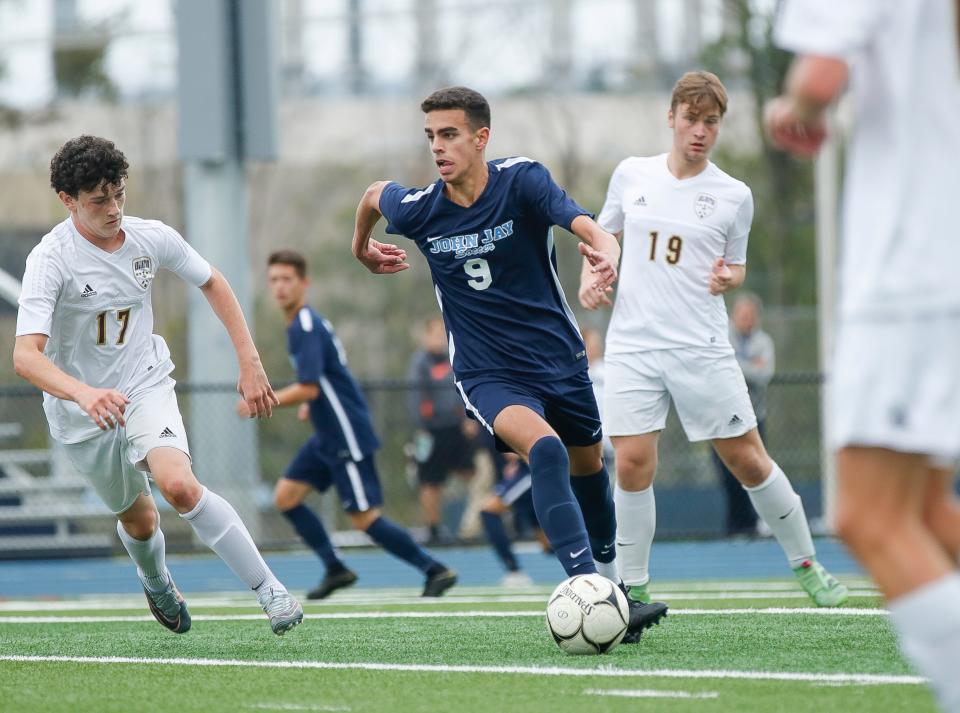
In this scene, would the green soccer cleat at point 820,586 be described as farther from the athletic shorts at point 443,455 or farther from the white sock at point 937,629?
the athletic shorts at point 443,455

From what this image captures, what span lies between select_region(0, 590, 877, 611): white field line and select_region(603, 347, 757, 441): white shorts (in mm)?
1515

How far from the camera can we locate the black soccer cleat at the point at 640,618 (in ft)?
18.1

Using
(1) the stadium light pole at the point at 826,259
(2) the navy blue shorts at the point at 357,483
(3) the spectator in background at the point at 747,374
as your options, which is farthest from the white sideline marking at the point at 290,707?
(1) the stadium light pole at the point at 826,259

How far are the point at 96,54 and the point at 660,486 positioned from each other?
14.0 m

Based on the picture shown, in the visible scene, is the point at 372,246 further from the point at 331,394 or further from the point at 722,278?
the point at 331,394

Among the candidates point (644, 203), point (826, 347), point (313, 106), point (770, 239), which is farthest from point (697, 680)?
point (313, 106)

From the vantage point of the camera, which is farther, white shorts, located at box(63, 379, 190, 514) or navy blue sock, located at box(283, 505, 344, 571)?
navy blue sock, located at box(283, 505, 344, 571)

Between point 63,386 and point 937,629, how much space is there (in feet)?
10.9

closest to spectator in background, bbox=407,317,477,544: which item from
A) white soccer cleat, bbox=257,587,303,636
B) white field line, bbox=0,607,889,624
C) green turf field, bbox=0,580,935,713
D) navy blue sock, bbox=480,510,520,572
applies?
navy blue sock, bbox=480,510,520,572

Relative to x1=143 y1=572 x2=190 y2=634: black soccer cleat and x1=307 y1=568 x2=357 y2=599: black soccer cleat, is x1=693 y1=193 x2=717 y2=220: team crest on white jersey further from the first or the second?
x1=307 y1=568 x2=357 y2=599: black soccer cleat

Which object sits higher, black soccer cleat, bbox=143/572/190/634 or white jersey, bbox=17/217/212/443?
white jersey, bbox=17/217/212/443

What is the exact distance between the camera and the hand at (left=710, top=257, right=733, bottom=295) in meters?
6.55

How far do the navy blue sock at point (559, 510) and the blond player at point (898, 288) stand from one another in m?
2.17

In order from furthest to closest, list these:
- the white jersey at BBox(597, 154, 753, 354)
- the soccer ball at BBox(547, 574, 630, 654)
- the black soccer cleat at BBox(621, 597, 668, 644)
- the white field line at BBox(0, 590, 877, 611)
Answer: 1. the white field line at BBox(0, 590, 877, 611)
2. the white jersey at BBox(597, 154, 753, 354)
3. the black soccer cleat at BBox(621, 597, 668, 644)
4. the soccer ball at BBox(547, 574, 630, 654)
